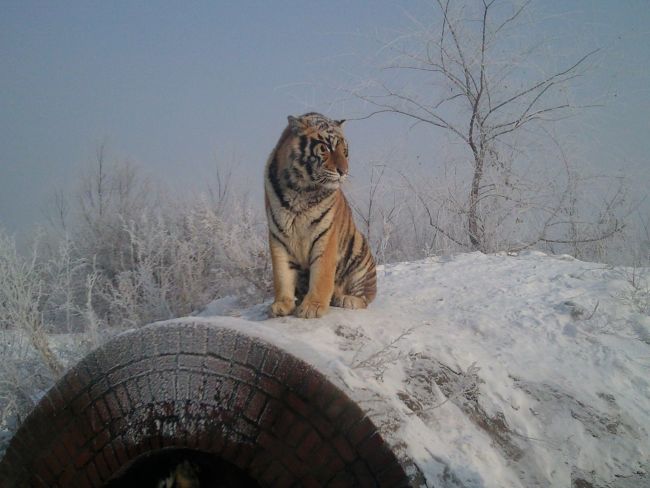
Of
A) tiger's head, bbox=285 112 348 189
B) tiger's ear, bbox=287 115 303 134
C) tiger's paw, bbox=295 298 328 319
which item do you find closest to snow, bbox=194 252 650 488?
tiger's paw, bbox=295 298 328 319

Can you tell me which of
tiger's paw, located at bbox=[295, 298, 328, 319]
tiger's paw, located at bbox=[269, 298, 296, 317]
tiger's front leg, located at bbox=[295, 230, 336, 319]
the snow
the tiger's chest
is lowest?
the snow

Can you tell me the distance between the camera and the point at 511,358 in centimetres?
347

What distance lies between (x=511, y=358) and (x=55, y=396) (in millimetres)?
2801

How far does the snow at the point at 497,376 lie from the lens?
244cm

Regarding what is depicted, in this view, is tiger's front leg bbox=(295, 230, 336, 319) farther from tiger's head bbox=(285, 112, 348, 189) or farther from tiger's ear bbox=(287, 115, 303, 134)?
tiger's ear bbox=(287, 115, 303, 134)

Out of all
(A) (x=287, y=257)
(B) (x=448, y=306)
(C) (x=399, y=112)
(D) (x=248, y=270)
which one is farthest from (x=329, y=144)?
(C) (x=399, y=112)

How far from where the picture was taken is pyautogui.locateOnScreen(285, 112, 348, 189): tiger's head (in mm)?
3848

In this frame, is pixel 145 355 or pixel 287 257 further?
pixel 287 257

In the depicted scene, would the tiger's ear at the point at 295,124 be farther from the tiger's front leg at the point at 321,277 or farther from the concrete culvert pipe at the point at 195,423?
the concrete culvert pipe at the point at 195,423

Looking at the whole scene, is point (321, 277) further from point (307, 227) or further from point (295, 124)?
point (295, 124)

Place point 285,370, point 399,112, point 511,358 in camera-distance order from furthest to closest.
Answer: point 399,112 < point 511,358 < point 285,370

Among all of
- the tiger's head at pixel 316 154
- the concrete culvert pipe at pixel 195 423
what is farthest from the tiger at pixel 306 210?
the concrete culvert pipe at pixel 195 423

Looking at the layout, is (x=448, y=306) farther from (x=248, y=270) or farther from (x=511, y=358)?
(x=248, y=270)

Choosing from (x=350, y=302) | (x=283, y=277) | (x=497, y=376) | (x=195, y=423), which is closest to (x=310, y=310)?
(x=283, y=277)
